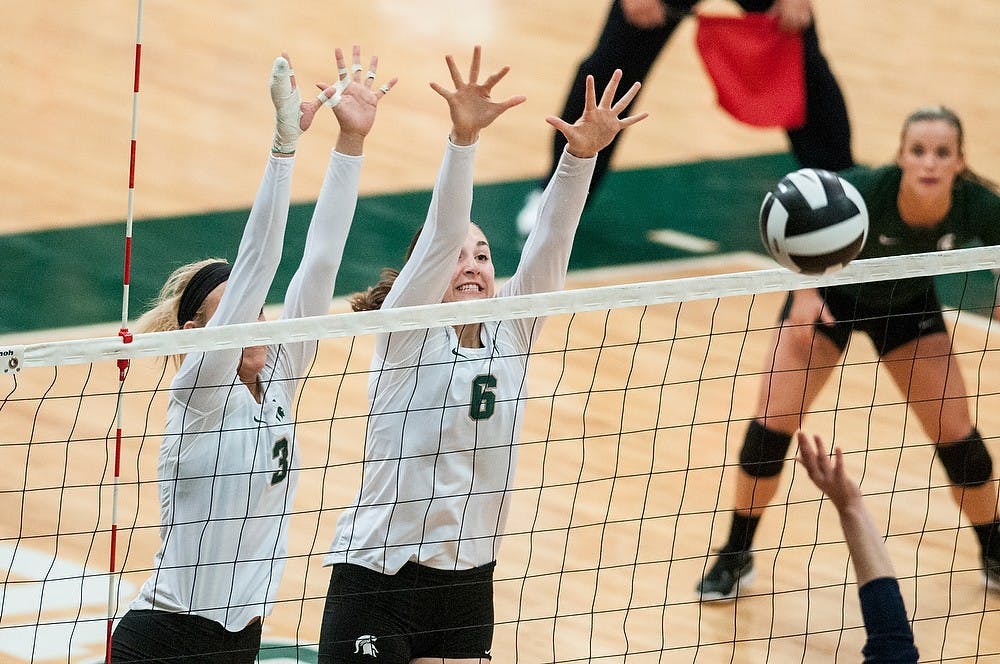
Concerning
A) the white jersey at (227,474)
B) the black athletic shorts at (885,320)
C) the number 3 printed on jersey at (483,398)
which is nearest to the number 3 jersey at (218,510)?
the white jersey at (227,474)

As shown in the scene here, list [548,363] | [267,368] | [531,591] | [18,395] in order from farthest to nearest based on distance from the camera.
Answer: [548,363], [18,395], [531,591], [267,368]

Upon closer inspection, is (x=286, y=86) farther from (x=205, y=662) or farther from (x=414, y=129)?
(x=414, y=129)

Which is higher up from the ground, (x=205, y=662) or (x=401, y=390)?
(x=401, y=390)

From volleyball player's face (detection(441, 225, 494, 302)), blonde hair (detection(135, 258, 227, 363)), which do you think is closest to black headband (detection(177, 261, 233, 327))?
blonde hair (detection(135, 258, 227, 363))

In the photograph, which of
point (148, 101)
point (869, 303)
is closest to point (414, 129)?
point (148, 101)

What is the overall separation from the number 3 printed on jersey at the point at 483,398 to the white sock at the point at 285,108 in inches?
32.8

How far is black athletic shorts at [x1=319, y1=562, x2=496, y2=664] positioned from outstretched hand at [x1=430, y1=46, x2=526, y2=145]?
1.21 meters

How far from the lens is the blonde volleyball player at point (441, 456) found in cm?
469

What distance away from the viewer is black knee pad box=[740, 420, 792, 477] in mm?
6387

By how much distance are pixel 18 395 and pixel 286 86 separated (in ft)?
11.5

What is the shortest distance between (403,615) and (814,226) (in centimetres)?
156

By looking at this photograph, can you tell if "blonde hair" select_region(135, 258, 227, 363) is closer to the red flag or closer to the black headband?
the black headband

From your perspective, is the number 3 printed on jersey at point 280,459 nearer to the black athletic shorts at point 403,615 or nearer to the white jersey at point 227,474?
the white jersey at point 227,474

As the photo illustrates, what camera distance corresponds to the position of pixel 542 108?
37.3 ft
